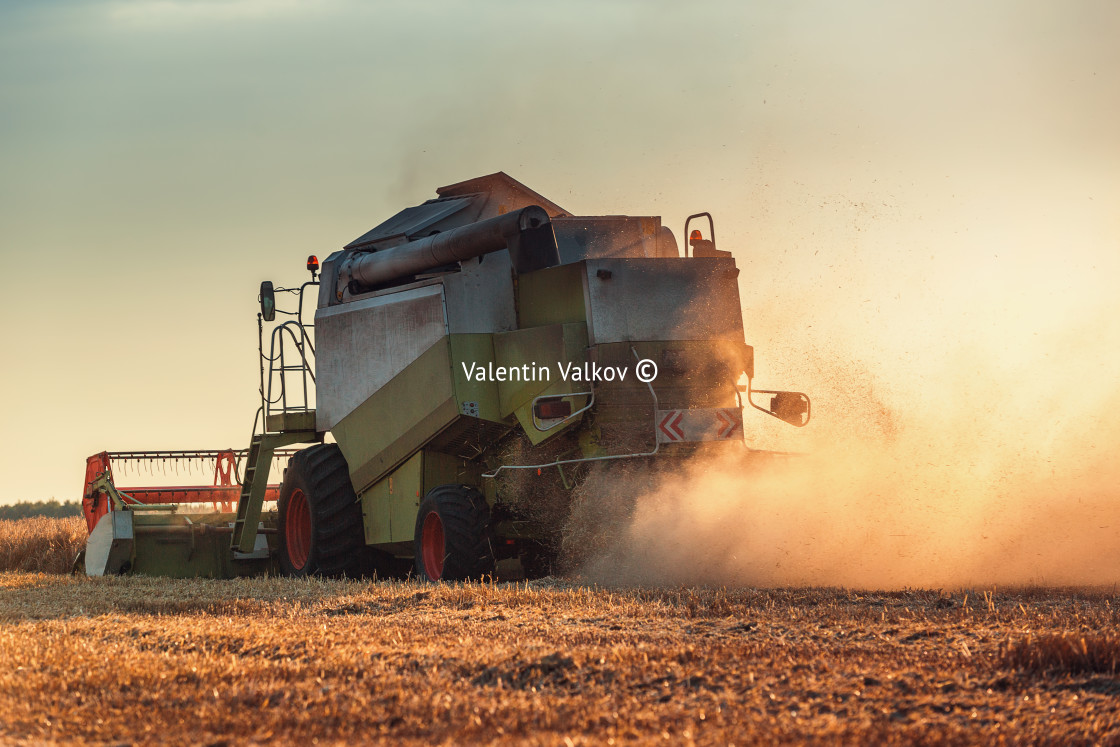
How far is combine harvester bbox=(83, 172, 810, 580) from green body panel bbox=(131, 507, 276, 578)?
0.06m

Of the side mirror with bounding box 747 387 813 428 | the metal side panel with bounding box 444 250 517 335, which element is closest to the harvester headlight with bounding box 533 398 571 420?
the metal side panel with bounding box 444 250 517 335

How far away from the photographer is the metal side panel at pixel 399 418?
10461mm

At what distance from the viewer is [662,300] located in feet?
33.1

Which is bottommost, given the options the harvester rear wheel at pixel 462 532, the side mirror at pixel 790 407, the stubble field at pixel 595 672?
the stubble field at pixel 595 672

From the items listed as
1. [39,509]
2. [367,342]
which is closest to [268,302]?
[367,342]

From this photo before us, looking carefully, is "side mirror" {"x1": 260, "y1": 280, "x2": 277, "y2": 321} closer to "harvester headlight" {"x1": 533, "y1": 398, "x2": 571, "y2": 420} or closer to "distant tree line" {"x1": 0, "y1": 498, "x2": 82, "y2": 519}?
"harvester headlight" {"x1": 533, "y1": 398, "x2": 571, "y2": 420}

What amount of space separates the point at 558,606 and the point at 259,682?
2.78 m

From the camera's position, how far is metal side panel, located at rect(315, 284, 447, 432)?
10863 millimetres

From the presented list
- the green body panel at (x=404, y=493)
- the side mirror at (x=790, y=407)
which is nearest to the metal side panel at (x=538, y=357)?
the green body panel at (x=404, y=493)

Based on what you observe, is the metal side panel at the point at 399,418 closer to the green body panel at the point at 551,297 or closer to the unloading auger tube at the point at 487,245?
the green body panel at the point at 551,297

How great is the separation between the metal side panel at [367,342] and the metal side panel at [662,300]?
1.49m

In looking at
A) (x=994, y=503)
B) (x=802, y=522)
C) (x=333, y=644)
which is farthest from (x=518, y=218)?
(x=333, y=644)

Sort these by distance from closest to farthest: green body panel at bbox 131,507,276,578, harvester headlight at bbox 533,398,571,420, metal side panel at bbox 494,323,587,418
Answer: harvester headlight at bbox 533,398,571,420 < metal side panel at bbox 494,323,587,418 < green body panel at bbox 131,507,276,578

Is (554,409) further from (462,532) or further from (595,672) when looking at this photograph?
(595,672)
